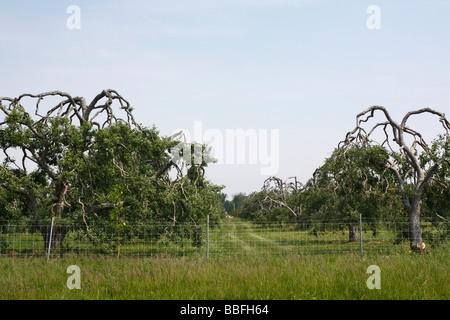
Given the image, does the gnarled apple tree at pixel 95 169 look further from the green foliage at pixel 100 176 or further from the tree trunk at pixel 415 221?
the tree trunk at pixel 415 221

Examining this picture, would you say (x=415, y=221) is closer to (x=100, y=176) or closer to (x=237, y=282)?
(x=237, y=282)

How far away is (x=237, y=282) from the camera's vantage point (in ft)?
26.5

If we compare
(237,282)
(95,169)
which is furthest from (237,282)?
(95,169)

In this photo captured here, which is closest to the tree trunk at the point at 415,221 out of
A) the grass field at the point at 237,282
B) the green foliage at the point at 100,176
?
the grass field at the point at 237,282

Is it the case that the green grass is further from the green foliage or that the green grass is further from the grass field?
the green foliage

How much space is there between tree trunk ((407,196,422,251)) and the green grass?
18.5 feet

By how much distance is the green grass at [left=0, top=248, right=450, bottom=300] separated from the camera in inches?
293

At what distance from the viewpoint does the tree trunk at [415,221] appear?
15.2 metres

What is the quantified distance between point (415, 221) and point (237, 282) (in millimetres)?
10655

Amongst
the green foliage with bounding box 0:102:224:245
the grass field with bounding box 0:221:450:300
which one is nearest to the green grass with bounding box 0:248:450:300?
the grass field with bounding box 0:221:450:300

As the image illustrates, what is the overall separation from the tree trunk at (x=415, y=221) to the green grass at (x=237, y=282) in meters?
5.65

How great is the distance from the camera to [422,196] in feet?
57.3
